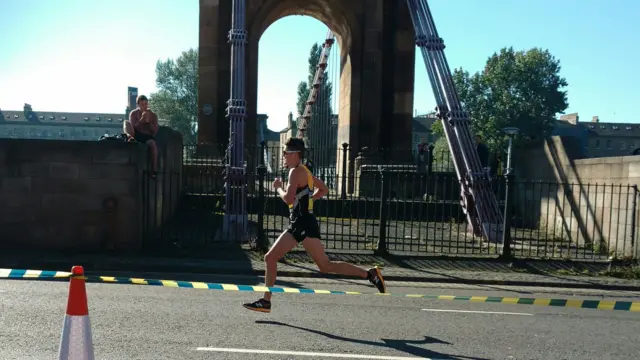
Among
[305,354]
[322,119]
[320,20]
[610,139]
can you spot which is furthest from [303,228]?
[610,139]

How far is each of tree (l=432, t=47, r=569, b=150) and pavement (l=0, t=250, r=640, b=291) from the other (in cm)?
5070

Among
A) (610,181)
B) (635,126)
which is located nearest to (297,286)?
(610,181)

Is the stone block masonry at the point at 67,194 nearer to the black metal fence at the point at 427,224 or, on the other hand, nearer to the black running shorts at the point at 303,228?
the black metal fence at the point at 427,224

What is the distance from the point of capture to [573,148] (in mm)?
13578

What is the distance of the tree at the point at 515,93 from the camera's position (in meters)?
59.9

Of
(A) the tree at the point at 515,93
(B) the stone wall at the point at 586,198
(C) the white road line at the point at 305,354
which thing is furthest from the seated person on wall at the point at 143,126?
(A) the tree at the point at 515,93

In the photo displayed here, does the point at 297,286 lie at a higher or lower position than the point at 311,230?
lower

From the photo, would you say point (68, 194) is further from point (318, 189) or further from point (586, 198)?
point (586, 198)

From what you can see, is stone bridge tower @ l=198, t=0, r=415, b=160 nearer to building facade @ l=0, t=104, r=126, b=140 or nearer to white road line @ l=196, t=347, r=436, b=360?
white road line @ l=196, t=347, r=436, b=360

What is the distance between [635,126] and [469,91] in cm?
6515

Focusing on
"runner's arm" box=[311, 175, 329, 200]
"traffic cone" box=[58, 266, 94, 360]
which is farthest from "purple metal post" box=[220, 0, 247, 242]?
"traffic cone" box=[58, 266, 94, 360]

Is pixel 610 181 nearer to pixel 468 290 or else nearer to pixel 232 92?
pixel 468 290

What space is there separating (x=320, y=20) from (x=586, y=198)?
1563cm

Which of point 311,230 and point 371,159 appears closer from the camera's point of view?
point 311,230
